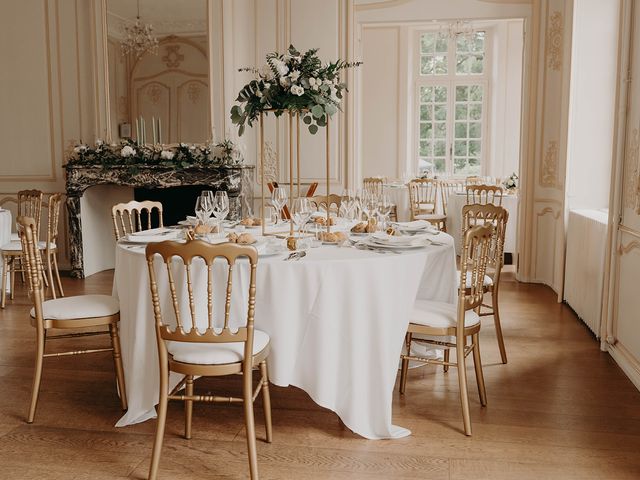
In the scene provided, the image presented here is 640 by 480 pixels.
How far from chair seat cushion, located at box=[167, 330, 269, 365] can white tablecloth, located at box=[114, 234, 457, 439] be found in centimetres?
26

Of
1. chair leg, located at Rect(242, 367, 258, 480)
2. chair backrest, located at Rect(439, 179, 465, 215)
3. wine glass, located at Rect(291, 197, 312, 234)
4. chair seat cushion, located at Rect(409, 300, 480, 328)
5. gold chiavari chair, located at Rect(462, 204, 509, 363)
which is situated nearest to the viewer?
chair leg, located at Rect(242, 367, 258, 480)

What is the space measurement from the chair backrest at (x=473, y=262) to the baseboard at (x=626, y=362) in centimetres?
113

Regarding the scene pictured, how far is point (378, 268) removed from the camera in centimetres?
301

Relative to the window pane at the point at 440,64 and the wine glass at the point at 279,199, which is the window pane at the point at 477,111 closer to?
the window pane at the point at 440,64

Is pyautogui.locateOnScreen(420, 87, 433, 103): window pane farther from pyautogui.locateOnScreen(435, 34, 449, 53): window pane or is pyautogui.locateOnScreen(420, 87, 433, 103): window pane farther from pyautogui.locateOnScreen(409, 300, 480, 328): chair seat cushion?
pyautogui.locateOnScreen(409, 300, 480, 328): chair seat cushion

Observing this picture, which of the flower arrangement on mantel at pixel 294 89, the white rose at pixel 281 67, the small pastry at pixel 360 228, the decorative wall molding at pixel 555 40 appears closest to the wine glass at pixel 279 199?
the small pastry at pixel 360 228

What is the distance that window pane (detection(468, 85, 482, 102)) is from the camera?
10812mm

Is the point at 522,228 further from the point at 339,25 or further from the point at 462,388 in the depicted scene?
the point at 462,388

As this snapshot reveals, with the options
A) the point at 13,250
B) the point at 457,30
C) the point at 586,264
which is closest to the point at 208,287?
the point at 586,264

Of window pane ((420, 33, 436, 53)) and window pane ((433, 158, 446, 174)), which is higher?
window pane ((420, 33, 436, 53))

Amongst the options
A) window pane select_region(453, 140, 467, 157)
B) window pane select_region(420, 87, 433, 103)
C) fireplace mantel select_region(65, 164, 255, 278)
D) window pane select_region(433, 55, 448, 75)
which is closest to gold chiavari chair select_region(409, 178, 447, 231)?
window pane select_region(453, 140, 467, 157)

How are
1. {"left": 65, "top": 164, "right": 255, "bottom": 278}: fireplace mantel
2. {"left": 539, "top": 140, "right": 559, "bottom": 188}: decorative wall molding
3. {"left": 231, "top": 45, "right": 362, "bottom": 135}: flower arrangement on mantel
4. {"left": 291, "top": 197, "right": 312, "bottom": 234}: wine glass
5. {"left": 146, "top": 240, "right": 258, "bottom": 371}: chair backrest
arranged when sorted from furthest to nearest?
{"left": 65, "top": 164, "right": 255, "bottom": 278}: fireplace mantel < {"left": 539, "top": 140, "right": 559, "bottom": 188}: decorative wall molding < {"left": 291, "top": 197, "right": 312, "bottom": 234}: wine glass < {"left": 231, "top": 45, "right": 362, "bottom": 135}: flower arrangement on mantel < {"left": 146, "top": 240, "right": 258, "bottom": 371}: chair backrest

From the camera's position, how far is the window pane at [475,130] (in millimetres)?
10859

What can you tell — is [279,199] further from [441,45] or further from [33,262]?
[441,45]
